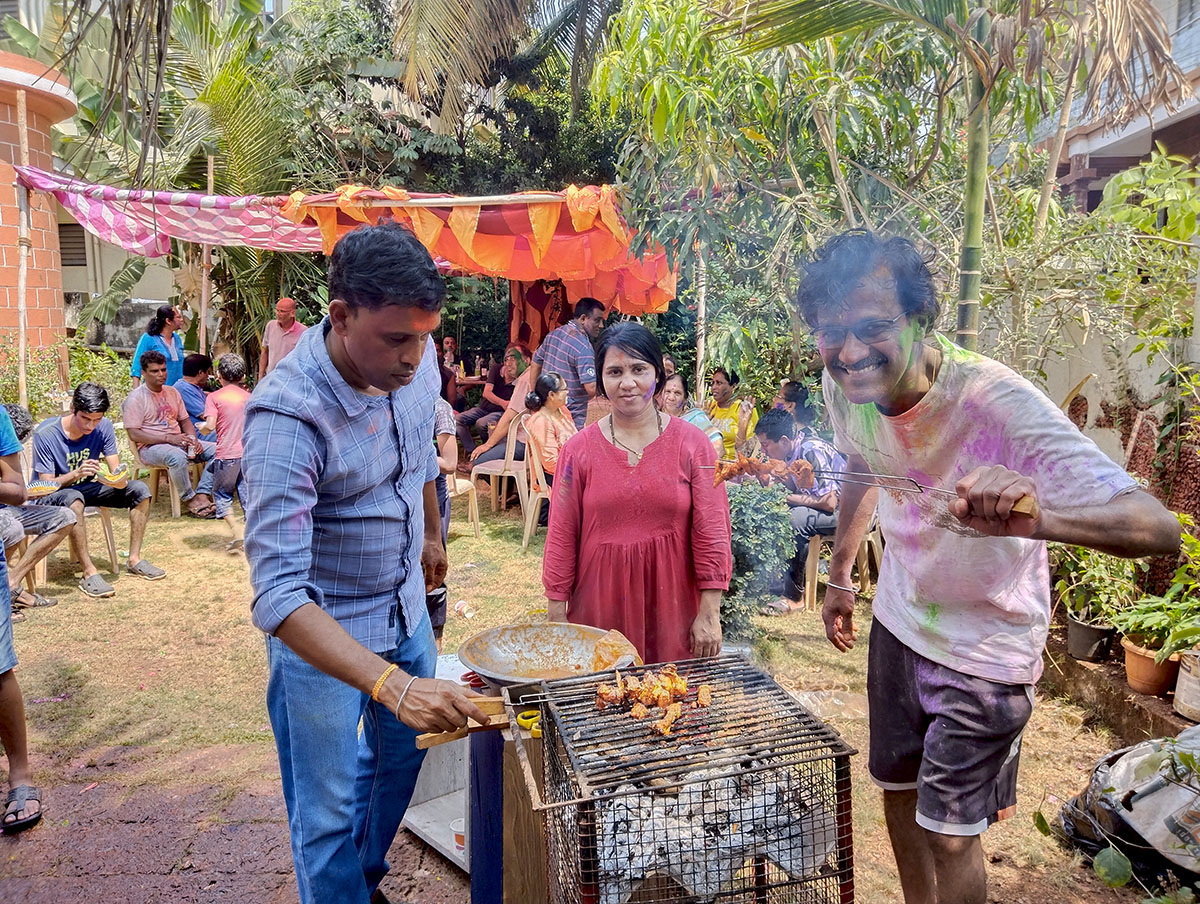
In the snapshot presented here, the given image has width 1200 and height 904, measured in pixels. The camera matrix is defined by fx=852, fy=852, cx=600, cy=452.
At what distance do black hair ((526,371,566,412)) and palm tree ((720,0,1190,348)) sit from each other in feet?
13.9

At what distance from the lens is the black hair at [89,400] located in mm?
6582

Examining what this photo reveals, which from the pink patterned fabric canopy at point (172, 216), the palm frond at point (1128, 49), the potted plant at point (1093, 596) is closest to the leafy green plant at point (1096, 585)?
the potted plant at point (1093, 596)

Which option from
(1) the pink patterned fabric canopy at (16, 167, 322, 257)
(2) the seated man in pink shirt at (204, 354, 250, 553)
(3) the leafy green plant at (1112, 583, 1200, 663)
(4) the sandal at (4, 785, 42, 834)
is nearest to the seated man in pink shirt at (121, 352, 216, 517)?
(2) the seated man in pink shirt at (204, 354, 250, 553)

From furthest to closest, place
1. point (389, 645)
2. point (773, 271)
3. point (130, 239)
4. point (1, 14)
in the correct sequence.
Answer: point (1, 14)
point (130, 239)
point (773, 271)
point (389, 645)

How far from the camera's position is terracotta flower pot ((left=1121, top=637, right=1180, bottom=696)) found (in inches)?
162

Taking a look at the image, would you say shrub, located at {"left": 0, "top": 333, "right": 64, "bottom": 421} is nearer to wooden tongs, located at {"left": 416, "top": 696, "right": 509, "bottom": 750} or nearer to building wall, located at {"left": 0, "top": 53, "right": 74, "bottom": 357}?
building wall, located at {"left": 0, "top": 53, "right": 74, "bottom": 357}

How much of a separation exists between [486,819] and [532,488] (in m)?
5.28

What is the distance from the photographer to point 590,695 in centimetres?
228

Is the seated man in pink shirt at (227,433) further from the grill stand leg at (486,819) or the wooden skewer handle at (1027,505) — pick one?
the wooden skewer handle at (1027,505)

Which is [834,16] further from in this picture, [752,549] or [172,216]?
[172,216]

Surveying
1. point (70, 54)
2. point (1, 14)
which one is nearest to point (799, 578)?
point (70, 54)

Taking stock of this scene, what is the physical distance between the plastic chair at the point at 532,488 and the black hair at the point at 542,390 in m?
0.32

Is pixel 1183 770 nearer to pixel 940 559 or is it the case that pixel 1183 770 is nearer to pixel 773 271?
pixel 940 559

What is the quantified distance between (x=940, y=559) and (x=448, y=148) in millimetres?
12947
